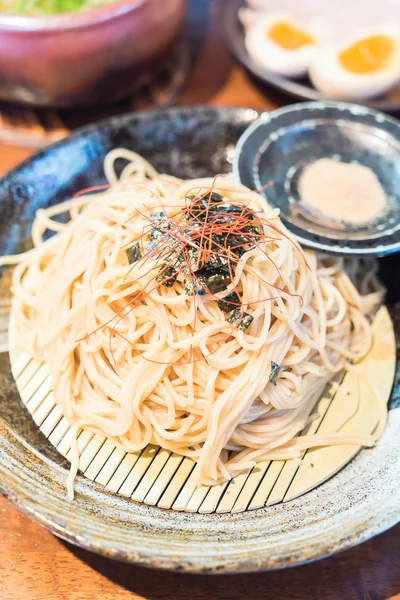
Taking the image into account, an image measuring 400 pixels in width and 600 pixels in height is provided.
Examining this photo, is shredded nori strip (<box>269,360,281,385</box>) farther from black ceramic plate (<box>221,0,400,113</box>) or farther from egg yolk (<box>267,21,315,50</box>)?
egg yolk (<box>267,21,315,50</box>)

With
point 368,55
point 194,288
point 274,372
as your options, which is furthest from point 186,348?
point 368,55

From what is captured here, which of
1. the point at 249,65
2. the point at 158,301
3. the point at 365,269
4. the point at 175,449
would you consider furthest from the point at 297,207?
the point at 249,65

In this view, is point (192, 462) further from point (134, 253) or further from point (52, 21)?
point (52, 21)

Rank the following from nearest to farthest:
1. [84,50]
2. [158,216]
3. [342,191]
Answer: [158,216] → [342,191] → [84,50]

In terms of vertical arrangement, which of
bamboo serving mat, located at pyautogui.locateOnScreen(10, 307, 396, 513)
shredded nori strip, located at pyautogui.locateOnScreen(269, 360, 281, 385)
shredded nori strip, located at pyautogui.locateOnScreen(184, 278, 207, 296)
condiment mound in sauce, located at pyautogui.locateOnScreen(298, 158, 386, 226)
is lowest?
bamboo serving mat, located at pyautogui.locateOnScreen(10, 307, 396, 513)

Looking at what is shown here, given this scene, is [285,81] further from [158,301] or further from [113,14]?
[158,301]

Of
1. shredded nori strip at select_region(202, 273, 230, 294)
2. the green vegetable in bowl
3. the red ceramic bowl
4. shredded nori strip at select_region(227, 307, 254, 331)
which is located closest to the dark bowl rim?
the red ceramic bowl
